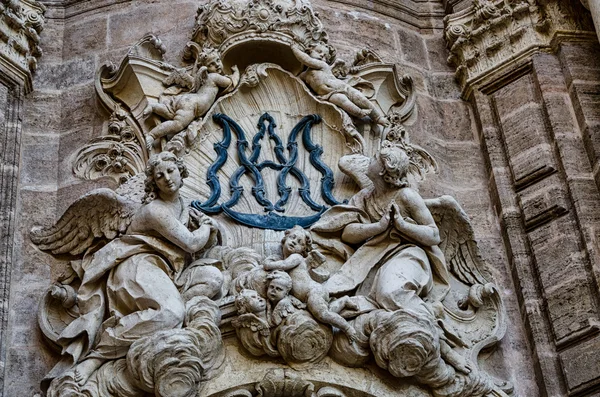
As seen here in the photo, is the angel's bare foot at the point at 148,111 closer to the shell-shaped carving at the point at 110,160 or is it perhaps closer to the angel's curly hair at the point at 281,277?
the shell-shaped carving at the point at 110,160

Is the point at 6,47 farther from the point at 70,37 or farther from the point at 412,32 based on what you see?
the point at 412,32

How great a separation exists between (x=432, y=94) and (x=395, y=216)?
68.6 inches

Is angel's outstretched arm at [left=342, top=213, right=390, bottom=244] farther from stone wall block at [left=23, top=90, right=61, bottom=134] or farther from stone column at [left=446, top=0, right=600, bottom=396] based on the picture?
stone wall block at [left=23, top=90, right=61, bottom=134]

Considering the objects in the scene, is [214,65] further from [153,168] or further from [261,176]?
[153,168]

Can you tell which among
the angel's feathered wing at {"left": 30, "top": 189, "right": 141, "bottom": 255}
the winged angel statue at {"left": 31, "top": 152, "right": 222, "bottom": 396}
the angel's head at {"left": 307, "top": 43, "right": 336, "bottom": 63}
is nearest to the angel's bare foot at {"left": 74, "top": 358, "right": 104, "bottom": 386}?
the winged angel statue at {"left": 31, "top": 152, "right": 222, "bottom": 396}

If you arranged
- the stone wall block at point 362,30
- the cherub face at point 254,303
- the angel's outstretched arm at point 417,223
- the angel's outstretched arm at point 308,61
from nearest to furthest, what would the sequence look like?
the cherub face at point 254,303 → the angel's outstretched arm at point 417,223 → the angel's outstretched arm at point 308,61 → the stone wall block at point 362,30

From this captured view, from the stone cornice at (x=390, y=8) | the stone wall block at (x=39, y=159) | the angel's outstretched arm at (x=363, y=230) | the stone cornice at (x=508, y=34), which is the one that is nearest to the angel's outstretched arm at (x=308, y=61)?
the stone cornice at (x=390, y=8)

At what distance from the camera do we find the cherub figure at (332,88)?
8.55 meters

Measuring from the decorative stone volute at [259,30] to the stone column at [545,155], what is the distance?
3.48ft

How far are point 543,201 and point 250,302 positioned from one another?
80.1 inches

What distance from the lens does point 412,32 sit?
9.55 m

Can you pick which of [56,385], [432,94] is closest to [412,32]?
[432,94]

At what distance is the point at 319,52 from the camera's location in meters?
8.74

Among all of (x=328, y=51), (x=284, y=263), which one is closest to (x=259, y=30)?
(x=328, y=51)
